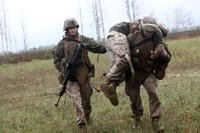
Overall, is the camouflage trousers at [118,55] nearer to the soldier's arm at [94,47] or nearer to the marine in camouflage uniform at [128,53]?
the marine in camouflage uniform at [128,53]

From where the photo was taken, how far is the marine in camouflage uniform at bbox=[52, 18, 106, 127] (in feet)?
31.3

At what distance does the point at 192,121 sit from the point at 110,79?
81.6 inches

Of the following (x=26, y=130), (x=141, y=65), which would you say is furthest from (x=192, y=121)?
(x=26, y=130)

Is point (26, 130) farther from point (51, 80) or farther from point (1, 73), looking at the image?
point (1, 73)

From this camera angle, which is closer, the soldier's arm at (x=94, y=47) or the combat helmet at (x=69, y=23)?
the combat helmet at (x=69, y=23)

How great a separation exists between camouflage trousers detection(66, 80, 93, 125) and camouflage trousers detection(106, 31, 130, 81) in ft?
3.62

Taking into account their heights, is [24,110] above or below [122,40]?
below

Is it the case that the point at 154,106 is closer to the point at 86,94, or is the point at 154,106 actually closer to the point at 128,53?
the point at 128,53

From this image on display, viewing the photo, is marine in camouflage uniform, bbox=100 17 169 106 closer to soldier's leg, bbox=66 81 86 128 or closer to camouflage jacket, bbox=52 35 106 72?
camouflage jacket, bbox=52 35 106 72

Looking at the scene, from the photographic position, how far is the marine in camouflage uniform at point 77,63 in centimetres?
954

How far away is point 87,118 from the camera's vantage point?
34.3 ft

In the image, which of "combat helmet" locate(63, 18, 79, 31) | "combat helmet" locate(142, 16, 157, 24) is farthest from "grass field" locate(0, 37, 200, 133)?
"combat helmet" locate(63, 18, 79, 31)

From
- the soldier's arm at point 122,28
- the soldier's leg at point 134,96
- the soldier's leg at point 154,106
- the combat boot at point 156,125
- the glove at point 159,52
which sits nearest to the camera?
the glove at point 159,52

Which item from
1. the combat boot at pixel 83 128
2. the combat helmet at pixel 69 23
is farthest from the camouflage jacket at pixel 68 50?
the combat boot at pixel 83 128
